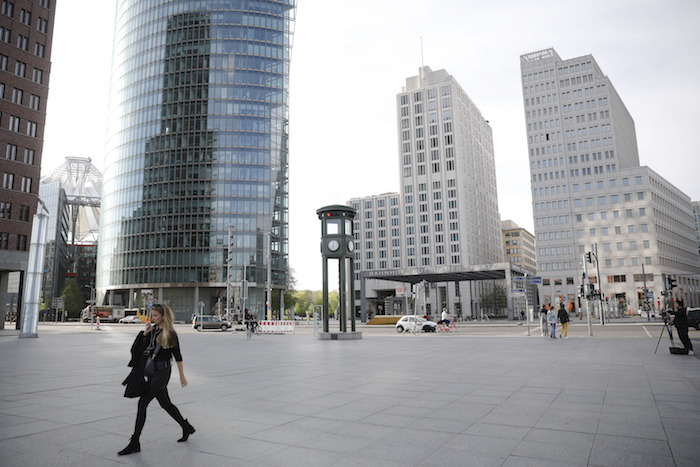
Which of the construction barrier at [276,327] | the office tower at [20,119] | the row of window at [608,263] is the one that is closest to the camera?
the construction barrier at [276,327]

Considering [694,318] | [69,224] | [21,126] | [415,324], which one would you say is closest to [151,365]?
[415,324]

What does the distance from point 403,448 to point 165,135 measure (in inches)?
3833

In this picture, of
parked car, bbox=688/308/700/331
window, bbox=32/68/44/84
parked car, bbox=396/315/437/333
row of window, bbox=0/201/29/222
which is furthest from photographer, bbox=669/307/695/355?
window, bbox=32/68/44/84

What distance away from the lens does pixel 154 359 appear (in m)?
5.57

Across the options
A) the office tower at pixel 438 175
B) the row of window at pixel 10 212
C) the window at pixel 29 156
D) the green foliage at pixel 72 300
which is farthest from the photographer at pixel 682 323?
the green foliage at pixel 72 300

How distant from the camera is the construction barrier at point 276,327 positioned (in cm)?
3959

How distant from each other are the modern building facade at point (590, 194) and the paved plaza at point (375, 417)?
330ft

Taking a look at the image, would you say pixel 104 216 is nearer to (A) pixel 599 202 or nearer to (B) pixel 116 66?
(B) pixel 116 66

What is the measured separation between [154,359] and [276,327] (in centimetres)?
3520

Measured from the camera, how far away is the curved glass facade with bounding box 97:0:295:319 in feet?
291

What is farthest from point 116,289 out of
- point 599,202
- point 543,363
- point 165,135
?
point 599,202

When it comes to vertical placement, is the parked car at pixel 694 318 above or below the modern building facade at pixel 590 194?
below

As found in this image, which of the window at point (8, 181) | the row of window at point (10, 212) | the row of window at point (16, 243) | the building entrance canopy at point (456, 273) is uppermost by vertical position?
the window at point (8, 181)

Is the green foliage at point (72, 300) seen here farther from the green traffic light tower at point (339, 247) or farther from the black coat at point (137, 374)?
the black coat at point (137, 374)
